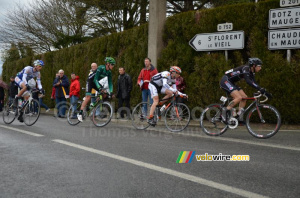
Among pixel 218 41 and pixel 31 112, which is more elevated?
pixel 218 41

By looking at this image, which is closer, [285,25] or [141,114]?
[141,114]

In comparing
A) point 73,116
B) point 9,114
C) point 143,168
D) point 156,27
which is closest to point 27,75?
Answer: point 9,114

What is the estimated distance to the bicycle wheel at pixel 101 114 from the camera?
9.39 meters

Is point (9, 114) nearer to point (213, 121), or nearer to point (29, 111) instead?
point (29, 111)

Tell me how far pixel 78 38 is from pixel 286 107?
2040 centimetres

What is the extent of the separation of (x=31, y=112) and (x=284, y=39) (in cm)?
795

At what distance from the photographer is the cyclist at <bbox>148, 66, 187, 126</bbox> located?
8.29m

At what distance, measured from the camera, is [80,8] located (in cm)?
2308

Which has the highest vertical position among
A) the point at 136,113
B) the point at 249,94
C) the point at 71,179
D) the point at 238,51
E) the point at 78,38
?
the point at 78,38

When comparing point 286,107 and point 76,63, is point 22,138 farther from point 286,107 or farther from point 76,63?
point 76,63

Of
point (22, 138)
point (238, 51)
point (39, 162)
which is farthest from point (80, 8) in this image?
point (39, 162)

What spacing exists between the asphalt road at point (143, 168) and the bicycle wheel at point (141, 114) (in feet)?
5.66

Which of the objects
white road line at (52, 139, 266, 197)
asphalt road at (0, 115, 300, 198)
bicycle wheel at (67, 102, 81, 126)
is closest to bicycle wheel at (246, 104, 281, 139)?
asphalt road at (0, 115, 300, 198)

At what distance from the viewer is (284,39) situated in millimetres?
9414
